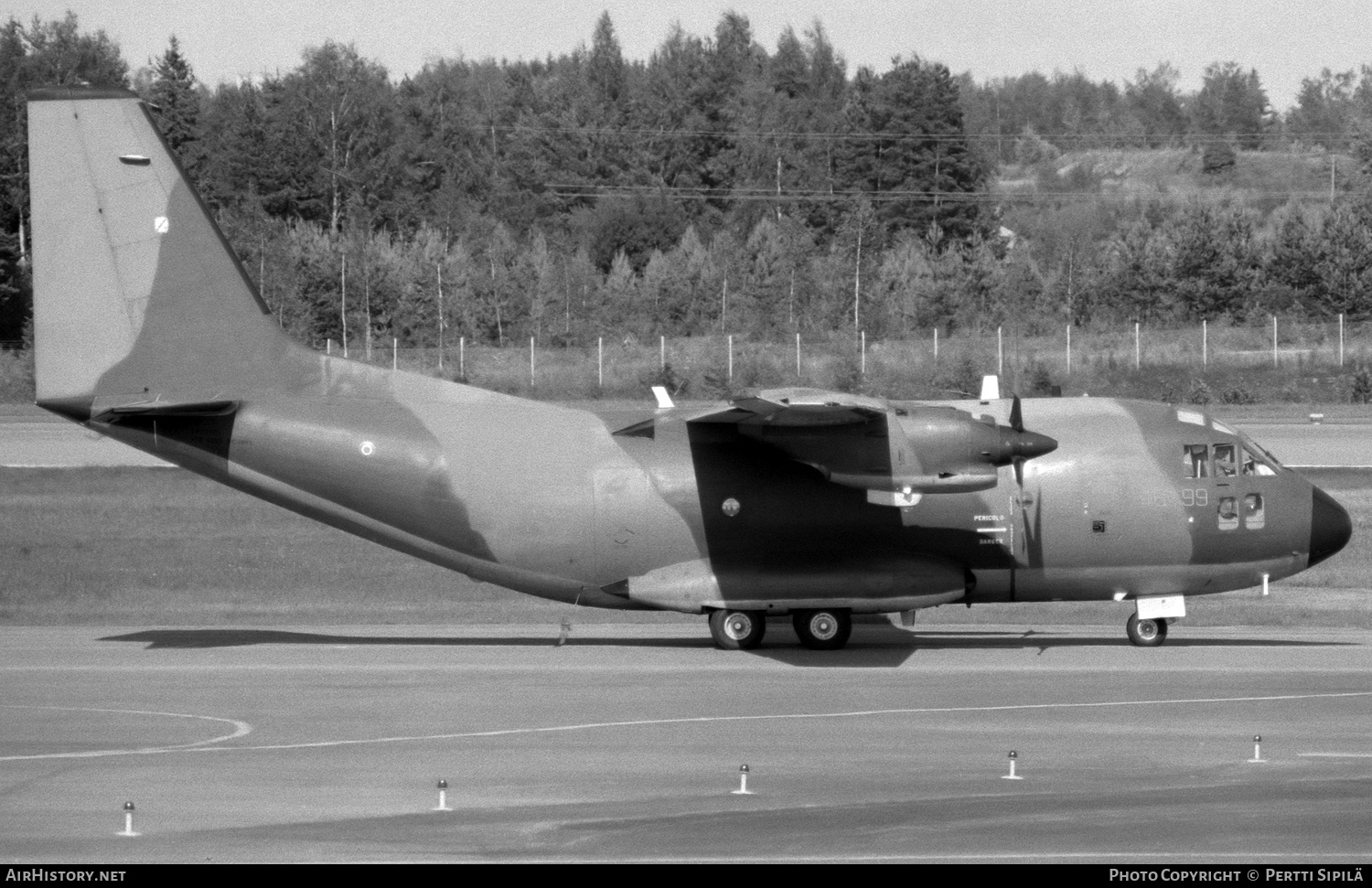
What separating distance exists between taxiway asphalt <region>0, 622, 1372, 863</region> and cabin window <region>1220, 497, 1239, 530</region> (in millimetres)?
1821

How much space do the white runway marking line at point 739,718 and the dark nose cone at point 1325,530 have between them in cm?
401

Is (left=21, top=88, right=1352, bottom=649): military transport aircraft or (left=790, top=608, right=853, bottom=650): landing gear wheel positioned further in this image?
(left=790, top=608, right=853, bottom=650): landing gear wheel

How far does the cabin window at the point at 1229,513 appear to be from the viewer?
2264 cm

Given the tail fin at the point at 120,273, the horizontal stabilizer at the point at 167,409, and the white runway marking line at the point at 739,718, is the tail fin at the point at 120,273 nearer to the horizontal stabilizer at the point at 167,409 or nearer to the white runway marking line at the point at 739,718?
the horizontal stabilizer at the point at 167,409

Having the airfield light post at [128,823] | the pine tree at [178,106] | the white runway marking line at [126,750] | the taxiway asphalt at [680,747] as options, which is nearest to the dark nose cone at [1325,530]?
the taxiway asphalt at [680,747]

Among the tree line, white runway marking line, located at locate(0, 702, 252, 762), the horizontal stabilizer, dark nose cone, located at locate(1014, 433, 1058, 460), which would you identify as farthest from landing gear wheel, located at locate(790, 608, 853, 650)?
the tree line

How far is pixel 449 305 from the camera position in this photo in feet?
235

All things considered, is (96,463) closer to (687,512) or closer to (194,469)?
(194,469)

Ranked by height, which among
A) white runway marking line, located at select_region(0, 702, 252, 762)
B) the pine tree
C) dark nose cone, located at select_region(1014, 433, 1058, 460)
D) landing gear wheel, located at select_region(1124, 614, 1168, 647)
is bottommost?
landing gear wheel, located at select_region(1124, 614, 1168, 647)

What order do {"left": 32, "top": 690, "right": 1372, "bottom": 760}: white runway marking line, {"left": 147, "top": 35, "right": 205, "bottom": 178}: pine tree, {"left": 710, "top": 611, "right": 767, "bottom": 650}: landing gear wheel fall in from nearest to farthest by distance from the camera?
{"left": 32, "top": 690, "right": 1372, "bottom": 760}: white runway marking line
{"left": 710, "top": 611, "right": 767, "bottom": 650}: landing gear wheel
{"left": 147, "top": 35, "right": 205, "bottom": 178}: pine tree

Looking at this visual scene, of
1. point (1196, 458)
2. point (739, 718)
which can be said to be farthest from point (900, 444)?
point (1196, 458)

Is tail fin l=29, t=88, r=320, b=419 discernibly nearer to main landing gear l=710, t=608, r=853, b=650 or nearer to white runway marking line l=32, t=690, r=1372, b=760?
white runway marking line l=32, t=690, r=1372, b=760

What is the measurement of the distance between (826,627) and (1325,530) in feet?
24.1

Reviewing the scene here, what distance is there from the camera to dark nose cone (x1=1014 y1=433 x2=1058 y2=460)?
21047 millimetres
